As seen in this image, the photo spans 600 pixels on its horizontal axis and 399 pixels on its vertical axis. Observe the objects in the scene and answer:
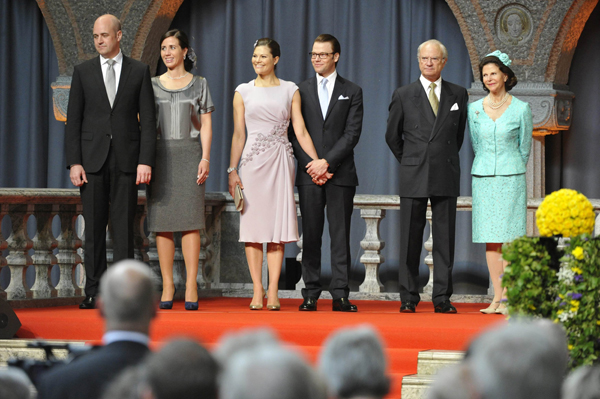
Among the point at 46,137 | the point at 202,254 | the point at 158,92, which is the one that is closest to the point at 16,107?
the point at 46,137

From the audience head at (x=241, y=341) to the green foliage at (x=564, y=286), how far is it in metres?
1.95

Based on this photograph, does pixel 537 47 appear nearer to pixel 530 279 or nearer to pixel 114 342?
pixel 530 279

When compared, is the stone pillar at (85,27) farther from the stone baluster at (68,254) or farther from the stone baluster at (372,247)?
the stone baluster at (372,247)

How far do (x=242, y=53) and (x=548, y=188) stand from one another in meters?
2.68

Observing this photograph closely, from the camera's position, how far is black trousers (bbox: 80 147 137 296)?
4.57 meters

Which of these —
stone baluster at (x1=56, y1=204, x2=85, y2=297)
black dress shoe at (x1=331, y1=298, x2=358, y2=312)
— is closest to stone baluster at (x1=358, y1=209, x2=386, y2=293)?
black dress shoe at (x1=331, y1=298, x2=358, y2=312)

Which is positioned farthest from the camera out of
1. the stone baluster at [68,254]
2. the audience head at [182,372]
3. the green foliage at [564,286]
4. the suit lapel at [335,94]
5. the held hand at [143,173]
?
the stone baluster at [68,254]

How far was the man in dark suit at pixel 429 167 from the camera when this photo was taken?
4.62 metres

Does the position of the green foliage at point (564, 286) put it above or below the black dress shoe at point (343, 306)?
above

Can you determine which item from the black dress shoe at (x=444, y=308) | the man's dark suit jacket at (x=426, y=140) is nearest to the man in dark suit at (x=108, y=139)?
the man's dark suit jacket at (x=426, y=140)

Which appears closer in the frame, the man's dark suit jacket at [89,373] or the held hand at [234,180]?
the man's dark suit jacket at [89,373]

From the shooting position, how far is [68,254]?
529cm

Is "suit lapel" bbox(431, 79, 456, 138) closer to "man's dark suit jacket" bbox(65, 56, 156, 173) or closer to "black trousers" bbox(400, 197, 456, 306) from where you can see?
"black trousers" bbox(400, 197, 456, 306)

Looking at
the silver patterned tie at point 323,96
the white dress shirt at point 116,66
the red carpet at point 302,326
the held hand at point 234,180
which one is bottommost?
the red carpet at point 302,326
